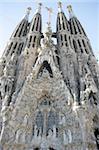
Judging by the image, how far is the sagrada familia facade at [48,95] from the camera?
18422 millimetres

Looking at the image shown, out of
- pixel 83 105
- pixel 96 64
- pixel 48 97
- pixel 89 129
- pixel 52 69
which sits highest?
pixel 96 64

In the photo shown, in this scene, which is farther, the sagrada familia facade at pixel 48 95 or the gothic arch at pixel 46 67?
the gothic arch at pixel 46 67

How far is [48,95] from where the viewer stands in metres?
21.8

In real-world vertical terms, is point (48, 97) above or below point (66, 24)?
below

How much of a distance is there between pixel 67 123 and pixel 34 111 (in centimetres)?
296

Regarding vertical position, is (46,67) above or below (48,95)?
above

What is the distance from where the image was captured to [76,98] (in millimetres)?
20922

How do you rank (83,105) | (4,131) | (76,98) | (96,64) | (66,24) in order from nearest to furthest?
(4,131), (83,105), (76,98), (96,64), (66,24)

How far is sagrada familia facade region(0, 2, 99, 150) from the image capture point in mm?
18422

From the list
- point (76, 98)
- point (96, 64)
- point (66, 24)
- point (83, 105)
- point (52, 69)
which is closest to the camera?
point (83, 105)

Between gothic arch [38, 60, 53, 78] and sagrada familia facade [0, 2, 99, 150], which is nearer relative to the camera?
sagrada familia facade [0, 2, 99, 150]

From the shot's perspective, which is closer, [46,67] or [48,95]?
[48,95]

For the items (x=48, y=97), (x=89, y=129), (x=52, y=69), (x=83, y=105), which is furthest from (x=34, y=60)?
(x=89, y=129)

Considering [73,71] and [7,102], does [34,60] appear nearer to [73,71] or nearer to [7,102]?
[73,71]
